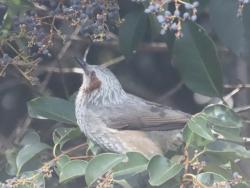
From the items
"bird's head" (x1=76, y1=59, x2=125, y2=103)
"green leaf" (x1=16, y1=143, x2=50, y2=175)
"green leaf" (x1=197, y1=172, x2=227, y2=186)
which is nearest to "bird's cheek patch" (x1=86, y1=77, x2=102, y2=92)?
"bird's head" (x1=76, y1=59, x2=125, y2=103)

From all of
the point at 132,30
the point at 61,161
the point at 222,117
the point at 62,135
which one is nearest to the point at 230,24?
the point at 132,30

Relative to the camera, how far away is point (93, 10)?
3.99 m

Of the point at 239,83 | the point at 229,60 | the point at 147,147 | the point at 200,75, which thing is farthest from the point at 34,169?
the point at 229,60

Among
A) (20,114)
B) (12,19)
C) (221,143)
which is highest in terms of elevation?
(12,19)

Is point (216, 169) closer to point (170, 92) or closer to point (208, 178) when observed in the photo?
point (208, 178)

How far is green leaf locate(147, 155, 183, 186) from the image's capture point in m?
3.73

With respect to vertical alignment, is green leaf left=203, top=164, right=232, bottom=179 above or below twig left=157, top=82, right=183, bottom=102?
above

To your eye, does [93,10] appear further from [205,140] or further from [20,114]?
[20,114]

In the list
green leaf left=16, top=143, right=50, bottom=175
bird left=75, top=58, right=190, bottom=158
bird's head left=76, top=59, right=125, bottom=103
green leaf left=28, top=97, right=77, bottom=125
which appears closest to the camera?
green leaf left=16, top=143, right=50, bottom=175

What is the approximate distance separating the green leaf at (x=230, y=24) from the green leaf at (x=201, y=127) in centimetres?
76

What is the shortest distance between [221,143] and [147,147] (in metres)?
0.74

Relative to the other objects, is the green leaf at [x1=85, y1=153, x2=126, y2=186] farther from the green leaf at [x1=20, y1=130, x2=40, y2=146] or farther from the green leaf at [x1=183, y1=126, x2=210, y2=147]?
the green leaf at [x1=20, y1=130, x2=40, y2=146]

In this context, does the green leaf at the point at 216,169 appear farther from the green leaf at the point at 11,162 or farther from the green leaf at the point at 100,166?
the green leaf at the point at 11,162

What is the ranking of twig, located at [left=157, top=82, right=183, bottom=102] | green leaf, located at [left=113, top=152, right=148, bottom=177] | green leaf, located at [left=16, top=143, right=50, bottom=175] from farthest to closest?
twig, located at [left=157, top=82, right=183, bottom=102]
green leaf, located at [left=16, top=143, right=50, bottom=175]
green leaf, located at [left=113, top=152, right=148, bottom=177]
